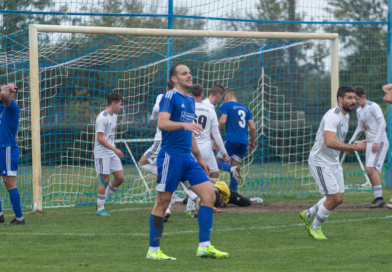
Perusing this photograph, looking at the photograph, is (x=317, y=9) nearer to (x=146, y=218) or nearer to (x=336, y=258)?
(x=146, y=218)

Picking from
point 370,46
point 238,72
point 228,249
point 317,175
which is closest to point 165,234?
point 228,249

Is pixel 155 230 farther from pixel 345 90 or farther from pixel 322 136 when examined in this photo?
pixel 345 90

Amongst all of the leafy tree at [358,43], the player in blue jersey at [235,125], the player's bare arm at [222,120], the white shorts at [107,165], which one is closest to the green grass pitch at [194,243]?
the white shorts at [107,165]

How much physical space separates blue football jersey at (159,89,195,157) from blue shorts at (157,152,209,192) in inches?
2.9

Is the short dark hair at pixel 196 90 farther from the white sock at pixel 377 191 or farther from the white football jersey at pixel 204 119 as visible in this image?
the white sock at pixel 377 191

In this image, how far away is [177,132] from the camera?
7125 mm

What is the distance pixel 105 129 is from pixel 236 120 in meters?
3.13

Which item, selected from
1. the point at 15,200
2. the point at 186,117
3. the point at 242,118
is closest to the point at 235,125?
the point at 242,118

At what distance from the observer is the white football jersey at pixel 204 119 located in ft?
36.6

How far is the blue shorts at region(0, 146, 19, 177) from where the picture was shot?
388 inches

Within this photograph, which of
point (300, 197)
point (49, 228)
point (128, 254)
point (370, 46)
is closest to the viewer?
point (128, 254)

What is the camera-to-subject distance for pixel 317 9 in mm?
16078

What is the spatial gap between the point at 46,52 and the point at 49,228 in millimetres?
4366

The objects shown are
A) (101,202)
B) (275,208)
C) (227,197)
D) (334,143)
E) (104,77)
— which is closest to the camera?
(334,143)
